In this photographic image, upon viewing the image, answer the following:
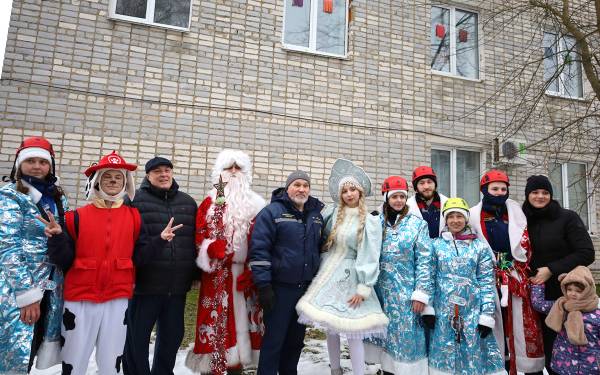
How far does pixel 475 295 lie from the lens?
3102 mm

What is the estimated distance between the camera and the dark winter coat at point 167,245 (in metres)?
2.95

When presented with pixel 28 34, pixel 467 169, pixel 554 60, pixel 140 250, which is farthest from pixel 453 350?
pixel 554 60

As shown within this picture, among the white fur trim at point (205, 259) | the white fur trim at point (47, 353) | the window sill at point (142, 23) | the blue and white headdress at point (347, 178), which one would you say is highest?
the window sill at point (142, 23)

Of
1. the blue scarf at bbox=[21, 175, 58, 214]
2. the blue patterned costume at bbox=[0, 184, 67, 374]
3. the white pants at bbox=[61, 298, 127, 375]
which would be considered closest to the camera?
the blue patterned costume at bbox=[0, 184, 67, 374]

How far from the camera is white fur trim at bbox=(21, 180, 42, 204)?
2.65m

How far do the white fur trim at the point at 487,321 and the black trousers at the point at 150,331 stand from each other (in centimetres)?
223

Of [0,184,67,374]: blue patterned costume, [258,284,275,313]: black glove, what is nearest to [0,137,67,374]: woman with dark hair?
[0,184,67,374]: blue patterned costume

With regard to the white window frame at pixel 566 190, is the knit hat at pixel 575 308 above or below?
below

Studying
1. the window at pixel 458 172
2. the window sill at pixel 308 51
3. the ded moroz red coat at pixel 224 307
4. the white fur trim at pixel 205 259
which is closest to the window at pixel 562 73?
the window at pixel 458 172

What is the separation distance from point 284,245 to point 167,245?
0.87 metres

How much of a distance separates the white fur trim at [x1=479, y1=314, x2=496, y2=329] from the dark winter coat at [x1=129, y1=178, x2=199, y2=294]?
219cm

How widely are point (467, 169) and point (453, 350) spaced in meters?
5.50

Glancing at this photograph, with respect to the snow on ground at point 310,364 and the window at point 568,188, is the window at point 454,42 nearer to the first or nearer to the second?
the window at point 568,188

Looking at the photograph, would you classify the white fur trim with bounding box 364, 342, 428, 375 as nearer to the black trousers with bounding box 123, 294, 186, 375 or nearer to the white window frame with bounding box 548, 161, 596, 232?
the black trousers with bounding box 123, 294, 186, 375
